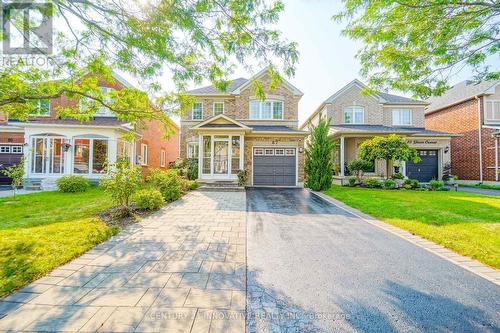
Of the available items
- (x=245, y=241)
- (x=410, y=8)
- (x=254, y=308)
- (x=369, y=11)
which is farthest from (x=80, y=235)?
(x=410, y=8)

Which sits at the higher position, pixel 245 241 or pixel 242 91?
pixel 242 91

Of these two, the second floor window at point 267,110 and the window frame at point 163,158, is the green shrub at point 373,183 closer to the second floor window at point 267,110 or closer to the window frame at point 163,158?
the second floor window at point 267,110

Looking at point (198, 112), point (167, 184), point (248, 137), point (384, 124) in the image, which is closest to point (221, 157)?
point (248, 137)

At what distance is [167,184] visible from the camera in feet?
33.3

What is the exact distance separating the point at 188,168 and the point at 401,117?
1765cm

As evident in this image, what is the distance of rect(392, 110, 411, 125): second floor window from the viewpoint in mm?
19312

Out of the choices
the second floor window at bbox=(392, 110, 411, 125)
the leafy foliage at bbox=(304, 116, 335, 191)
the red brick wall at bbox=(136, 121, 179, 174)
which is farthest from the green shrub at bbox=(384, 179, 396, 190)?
the red brick wall at bbox=(136, 121, 179, 174)

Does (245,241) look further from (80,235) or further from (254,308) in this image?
(80,235)

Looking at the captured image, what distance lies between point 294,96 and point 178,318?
673 inches

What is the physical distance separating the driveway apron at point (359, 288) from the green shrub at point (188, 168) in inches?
462

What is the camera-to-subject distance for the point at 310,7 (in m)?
4.92

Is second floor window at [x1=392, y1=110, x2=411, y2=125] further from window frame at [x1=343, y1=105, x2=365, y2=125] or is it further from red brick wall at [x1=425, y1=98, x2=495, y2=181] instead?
red brick wall at [x1=425, y1=98, x2=495, y2=181]

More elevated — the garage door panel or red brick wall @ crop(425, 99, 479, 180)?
red brick wall @ crop(425, 99, 479, 180)

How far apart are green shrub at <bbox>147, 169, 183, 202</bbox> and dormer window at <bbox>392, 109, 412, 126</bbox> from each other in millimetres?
18130
